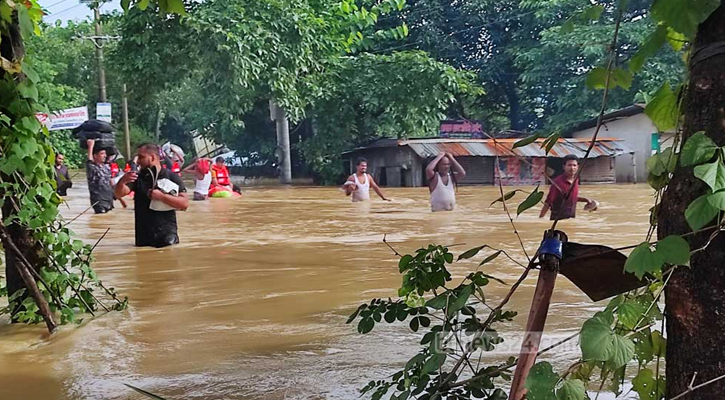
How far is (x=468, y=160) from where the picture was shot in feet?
97.1

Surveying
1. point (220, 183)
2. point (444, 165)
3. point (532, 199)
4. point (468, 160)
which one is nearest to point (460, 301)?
point (532, 199)

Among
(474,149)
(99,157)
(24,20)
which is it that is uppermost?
(24,20)

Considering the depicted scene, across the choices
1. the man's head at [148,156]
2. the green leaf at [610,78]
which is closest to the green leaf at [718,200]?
the green leaf at [610,78]

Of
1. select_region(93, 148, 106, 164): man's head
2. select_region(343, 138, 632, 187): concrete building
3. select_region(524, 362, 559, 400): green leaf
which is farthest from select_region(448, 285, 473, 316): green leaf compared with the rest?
select_region(343, 138, 632, 187): concrete building

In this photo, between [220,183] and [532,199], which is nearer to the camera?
[532,199]

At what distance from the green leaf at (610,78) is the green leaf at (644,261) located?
84cm

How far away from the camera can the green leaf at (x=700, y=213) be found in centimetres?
164

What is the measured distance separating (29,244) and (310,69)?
78.2 feet

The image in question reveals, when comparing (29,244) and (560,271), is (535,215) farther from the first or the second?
(560,271)

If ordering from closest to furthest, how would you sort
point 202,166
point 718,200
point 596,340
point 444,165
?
1. point 718,200
2. point 596,340
3. point 444,165
4. point 202,166

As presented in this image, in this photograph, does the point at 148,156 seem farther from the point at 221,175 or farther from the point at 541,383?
the point at 221,175

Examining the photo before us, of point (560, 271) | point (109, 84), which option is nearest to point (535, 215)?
point (560, 271)

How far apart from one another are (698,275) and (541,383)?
43 cm

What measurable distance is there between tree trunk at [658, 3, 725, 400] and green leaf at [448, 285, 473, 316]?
581 millimetres
